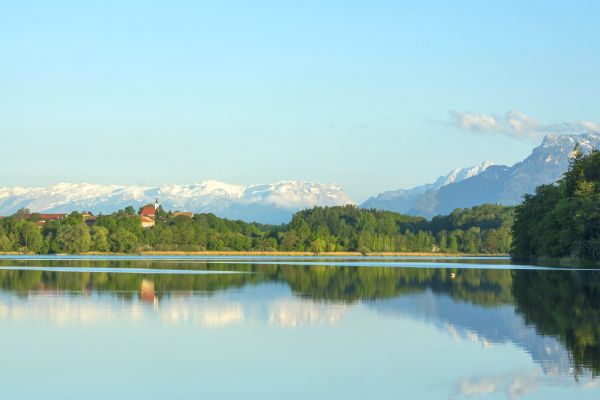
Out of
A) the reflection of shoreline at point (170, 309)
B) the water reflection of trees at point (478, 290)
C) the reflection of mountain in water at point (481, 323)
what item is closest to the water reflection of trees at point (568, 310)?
the water reflection of trees at point (478, 290)

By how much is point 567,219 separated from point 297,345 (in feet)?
222

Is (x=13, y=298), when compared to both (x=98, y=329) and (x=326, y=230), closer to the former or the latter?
(x=98, y=329)

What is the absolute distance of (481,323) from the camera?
33062 mm

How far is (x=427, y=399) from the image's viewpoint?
61.3 feet

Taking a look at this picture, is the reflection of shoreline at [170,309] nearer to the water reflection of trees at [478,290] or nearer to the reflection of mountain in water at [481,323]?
the water reflection of trees at [478,290]

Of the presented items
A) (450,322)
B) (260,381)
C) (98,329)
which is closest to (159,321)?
(98,329)

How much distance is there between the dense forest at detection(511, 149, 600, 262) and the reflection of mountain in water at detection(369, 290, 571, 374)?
43653 millimetres

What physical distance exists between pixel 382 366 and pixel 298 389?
147 inches

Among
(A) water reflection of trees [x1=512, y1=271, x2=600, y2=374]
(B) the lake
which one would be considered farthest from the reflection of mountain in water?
(A) water reflection of trees [x1=512, y1=271, x2=600, y2=374]

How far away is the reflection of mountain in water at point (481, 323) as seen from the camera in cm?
2441

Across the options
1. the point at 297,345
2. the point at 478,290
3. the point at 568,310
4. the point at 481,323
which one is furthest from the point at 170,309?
the point at 478,290

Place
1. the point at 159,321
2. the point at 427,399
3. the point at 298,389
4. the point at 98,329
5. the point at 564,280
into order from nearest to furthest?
the point at 427,399, the point at 298,389, the point at 98,329, the point at 159,321, the point at 564,280

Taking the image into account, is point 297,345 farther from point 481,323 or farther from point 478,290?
point 478,290

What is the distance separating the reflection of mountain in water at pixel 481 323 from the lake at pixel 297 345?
2.2 inches
